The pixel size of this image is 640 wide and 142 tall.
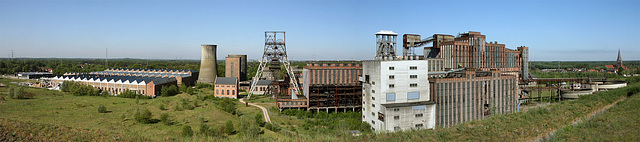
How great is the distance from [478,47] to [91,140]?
54605mm

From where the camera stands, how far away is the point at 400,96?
40375mm

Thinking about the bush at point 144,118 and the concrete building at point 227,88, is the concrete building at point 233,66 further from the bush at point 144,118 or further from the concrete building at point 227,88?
the bush at point 144,118

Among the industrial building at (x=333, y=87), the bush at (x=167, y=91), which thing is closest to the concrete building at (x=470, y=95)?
the industrial building at (x=333, y=87)

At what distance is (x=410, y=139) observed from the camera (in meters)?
24.6

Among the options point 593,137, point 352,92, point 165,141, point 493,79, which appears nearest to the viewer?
point 593,137

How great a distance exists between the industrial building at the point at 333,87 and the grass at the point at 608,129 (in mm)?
31348

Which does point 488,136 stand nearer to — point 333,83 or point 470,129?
point 470,129

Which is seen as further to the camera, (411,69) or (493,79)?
(493,79)

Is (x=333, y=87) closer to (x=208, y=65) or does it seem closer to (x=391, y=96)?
(x=391, y=96)

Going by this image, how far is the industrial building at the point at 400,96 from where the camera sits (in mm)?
39062

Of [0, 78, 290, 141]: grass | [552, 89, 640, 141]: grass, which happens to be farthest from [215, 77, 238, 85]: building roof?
[552, 89, 640, 141]: grass

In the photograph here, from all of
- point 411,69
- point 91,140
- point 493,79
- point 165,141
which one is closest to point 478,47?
point 493,79

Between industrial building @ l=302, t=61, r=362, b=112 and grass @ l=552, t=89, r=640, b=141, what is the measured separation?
1234 inches

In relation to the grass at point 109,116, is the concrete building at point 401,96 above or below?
above
